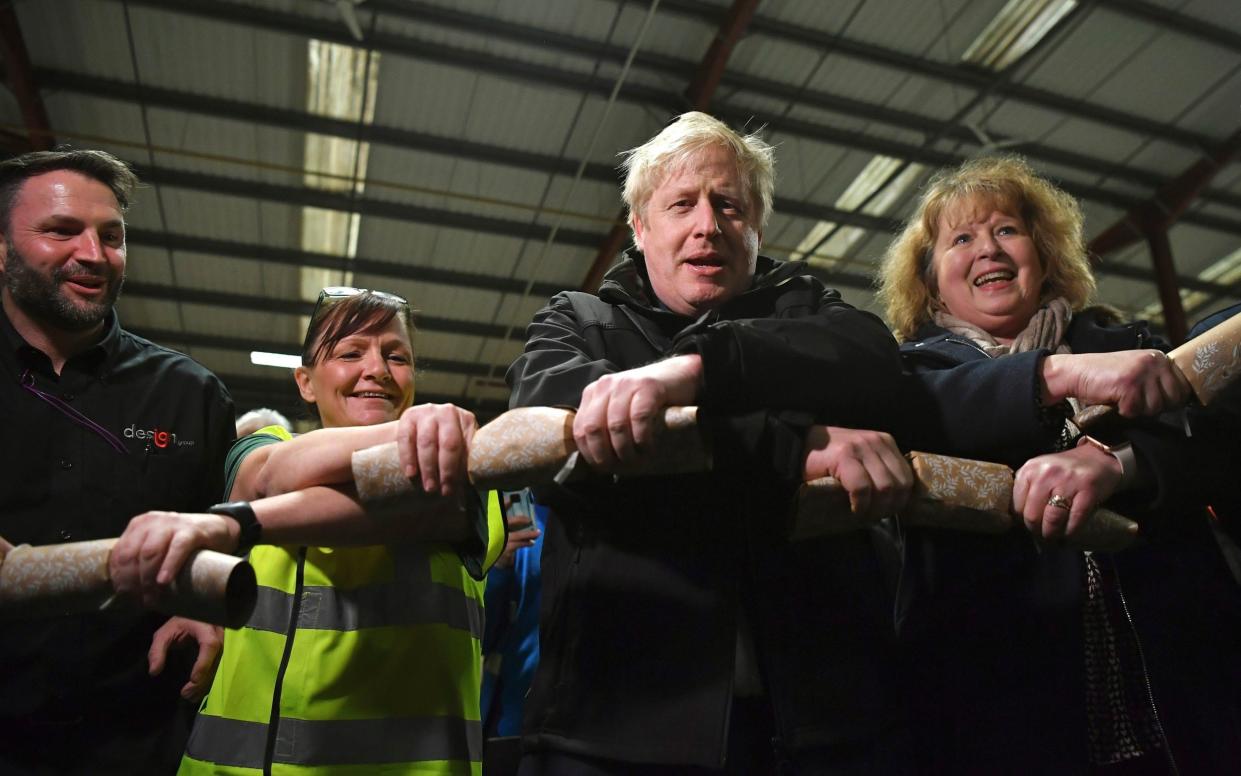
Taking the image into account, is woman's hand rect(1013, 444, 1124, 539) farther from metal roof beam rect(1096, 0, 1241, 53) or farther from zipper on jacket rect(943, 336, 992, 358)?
metal roof beam rect(1096, 0, 1241, 53)

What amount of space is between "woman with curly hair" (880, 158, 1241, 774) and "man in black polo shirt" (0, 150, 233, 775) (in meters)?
1.58

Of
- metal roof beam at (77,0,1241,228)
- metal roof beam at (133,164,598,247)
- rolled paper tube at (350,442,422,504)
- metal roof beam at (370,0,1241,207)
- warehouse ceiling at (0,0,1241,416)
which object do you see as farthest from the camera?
metal roof beam at (133,164,598,247)

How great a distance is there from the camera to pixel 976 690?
1.55 metres

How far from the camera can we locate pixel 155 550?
1.23m

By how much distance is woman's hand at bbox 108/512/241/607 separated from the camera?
1229mm

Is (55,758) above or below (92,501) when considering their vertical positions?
below

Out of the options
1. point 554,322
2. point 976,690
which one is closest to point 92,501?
point 554,322

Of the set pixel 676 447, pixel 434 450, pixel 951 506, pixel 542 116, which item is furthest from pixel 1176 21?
pixel 434 450

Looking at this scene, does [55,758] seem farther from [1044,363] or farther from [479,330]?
[479,330]

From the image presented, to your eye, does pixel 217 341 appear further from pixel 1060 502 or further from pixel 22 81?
pixel 1060 502

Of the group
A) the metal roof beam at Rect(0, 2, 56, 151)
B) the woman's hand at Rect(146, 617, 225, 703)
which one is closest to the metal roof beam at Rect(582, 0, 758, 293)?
the metal roof beam at Rect(0, 2, 56, 151)

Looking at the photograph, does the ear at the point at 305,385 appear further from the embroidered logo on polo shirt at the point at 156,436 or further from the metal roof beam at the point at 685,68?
the metal roof beam at the point at 685,68

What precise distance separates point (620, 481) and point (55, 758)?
53.4 inches

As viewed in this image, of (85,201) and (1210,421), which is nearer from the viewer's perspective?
(1210,421)
